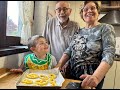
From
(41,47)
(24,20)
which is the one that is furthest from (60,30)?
(24,20)

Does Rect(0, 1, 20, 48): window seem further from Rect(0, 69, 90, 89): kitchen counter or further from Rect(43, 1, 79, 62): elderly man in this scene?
Rect(0, 69, 90, 89): kitchen counter

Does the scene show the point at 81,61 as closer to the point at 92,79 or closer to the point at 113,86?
the point at 92,79

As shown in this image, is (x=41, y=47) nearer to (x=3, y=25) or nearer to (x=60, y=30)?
(x=60, y=30)

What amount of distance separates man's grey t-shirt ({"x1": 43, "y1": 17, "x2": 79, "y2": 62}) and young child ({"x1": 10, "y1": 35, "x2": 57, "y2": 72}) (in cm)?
27

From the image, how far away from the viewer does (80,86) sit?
0.92 metres

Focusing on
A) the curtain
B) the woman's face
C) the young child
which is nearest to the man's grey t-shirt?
the young child

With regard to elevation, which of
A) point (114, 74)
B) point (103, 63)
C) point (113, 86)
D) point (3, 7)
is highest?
point (3, 7)

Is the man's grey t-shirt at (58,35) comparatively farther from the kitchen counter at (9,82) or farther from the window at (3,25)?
the kitchen counter at (9,82)

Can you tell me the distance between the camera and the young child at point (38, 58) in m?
1.35

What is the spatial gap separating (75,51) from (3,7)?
861 millimetres

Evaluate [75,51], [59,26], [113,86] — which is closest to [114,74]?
[113,86]

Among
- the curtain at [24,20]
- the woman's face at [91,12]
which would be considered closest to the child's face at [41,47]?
the woman's face at [91,12]

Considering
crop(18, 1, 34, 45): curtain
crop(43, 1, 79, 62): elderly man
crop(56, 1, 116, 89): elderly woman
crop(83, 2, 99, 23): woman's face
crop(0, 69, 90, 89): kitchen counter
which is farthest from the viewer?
crop(18, 1, 34, 45): curtain

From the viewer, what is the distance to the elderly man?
1.63 meters
